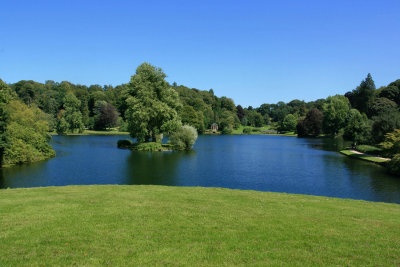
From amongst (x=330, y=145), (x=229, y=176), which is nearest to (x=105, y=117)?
(x=330, y=145)

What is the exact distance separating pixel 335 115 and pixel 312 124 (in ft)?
29.5

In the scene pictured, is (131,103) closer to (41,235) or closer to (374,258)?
(41,235)

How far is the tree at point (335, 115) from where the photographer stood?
93.8 meters

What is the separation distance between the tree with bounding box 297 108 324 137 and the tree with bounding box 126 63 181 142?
65.2 metres

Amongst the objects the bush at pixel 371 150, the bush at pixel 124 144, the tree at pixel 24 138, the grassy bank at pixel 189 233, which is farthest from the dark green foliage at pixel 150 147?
the grassy bank at pixel 189 233

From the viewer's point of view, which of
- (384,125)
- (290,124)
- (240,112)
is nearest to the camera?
(384,125)

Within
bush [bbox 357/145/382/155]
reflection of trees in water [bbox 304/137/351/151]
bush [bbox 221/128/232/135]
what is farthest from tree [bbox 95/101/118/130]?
bush [bbox 357/145/382/155]

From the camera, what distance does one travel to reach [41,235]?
25.8 feet

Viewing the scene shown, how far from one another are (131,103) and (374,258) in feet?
150

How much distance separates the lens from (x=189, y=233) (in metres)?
8.26

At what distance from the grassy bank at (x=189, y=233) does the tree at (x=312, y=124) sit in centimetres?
9514

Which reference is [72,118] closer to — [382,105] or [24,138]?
[24,138]

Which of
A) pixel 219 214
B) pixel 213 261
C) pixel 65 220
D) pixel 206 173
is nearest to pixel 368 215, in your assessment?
pixel 219 214

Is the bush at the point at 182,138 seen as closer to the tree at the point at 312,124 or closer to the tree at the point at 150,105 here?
the tree at the point at 150,105
